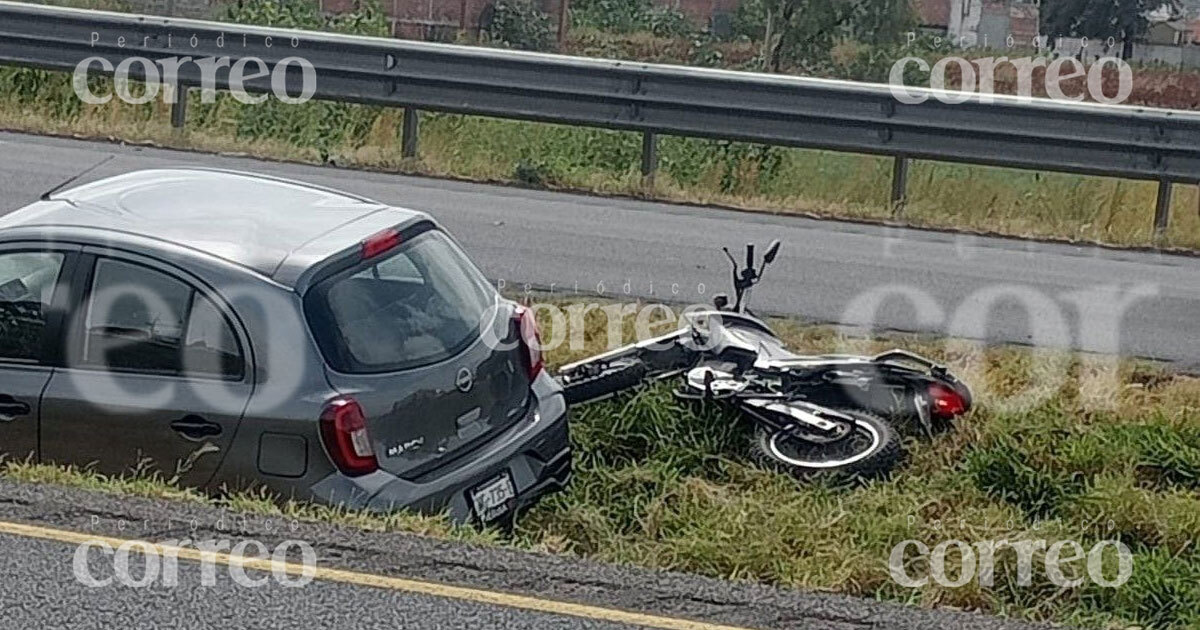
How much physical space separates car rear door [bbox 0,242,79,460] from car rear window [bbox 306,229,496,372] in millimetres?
954

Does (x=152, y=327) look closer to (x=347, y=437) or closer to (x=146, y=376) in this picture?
(x=146, y=376)

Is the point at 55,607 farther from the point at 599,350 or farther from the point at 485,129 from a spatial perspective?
the point at 485,129

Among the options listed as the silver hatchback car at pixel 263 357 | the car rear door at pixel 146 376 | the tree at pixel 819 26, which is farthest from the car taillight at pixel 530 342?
the tree at pixel 819 26

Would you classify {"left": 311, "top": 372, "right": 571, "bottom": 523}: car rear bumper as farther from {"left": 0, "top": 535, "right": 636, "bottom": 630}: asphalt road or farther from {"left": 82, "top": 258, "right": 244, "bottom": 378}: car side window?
{"left": 0, "top": 535, "right": 636, "bottom": 630}: asphalt road

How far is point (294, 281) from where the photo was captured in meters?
6.12

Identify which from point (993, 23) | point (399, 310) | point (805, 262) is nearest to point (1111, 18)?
point (993, 23)

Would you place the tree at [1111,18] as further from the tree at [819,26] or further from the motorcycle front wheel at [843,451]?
the motorcycle front wheel at [843,451]

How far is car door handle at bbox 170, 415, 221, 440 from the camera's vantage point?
6.17m

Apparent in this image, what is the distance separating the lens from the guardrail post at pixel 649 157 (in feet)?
45.4

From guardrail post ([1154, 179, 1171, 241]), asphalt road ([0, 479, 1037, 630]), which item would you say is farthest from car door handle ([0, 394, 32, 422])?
guardrail post ([1154, 179, 1171, 241])

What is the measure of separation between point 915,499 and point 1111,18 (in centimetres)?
1800

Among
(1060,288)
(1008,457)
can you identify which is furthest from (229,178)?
(1060,288)

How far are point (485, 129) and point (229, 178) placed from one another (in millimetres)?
8759

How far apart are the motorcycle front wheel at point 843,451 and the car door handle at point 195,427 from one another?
2.53 meters
